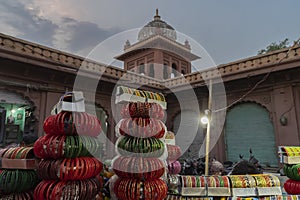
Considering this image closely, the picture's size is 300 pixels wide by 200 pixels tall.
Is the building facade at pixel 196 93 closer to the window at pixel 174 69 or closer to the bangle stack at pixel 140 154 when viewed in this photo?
the bangle stack at pixel 140 154

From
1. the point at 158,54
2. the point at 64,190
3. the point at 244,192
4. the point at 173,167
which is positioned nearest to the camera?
the point at 64,190

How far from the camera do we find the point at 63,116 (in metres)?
2.62

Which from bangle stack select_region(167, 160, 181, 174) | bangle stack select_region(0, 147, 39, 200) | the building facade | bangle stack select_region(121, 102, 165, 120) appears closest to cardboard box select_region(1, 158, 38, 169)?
bangle stack select_region(0, 147, 39, 200)

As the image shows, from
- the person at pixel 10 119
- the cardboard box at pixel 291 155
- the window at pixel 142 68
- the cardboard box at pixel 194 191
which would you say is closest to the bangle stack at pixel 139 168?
the cardboard box at pixel 194 191

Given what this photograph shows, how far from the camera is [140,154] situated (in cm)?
282

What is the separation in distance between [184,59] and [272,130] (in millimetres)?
10290

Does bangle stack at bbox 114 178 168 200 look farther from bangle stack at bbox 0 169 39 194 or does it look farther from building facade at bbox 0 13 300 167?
building facade at bbox 0 13 300 167

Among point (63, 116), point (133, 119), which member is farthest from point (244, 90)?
point (63, 116)

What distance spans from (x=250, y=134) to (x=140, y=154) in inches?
268

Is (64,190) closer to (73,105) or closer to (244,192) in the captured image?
(73,105)

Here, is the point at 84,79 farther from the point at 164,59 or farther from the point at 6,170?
the point at 164,59

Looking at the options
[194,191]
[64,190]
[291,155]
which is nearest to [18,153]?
[64,190]

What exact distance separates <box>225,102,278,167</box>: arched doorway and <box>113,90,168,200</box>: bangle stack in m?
6.38

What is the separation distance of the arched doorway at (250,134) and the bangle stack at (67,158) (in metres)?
7.12
